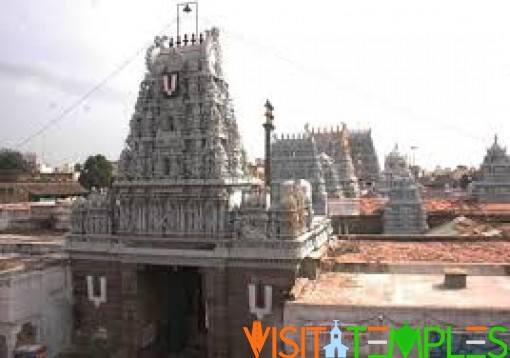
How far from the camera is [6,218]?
4059 centimetres

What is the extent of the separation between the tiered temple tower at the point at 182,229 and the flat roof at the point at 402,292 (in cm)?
236

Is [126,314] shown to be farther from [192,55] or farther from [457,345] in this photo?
[457,345]

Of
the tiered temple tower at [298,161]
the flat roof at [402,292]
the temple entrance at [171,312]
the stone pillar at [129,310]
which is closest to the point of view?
the flat roof at [402,292]

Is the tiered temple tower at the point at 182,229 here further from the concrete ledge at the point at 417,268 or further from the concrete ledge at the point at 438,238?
the concrete ledge at the point at 438,238

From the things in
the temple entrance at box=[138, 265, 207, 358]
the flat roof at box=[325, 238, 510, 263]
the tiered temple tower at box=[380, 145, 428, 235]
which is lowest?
the temple entrance at box=[138, 265, 207, 358]

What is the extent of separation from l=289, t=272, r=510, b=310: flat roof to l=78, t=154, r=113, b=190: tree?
176 feet

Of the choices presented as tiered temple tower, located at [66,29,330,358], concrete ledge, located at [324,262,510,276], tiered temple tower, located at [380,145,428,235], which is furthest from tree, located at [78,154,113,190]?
concrete ledge, located at [324,262,510,276]

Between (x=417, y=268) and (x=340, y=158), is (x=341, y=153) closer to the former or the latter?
(x=340, y=158)

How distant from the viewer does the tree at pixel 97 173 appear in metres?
71.5

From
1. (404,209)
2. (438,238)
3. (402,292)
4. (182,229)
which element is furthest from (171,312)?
(404,209)

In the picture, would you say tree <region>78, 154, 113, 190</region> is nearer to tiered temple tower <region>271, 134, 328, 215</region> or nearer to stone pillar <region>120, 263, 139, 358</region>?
tiered temple tower <region>271, 134, 328, 215</region>

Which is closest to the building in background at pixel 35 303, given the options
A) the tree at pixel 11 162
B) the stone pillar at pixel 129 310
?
the stone pillar at pixel 129 310

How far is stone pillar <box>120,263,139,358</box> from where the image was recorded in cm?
2508

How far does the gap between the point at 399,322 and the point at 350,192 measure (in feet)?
156
